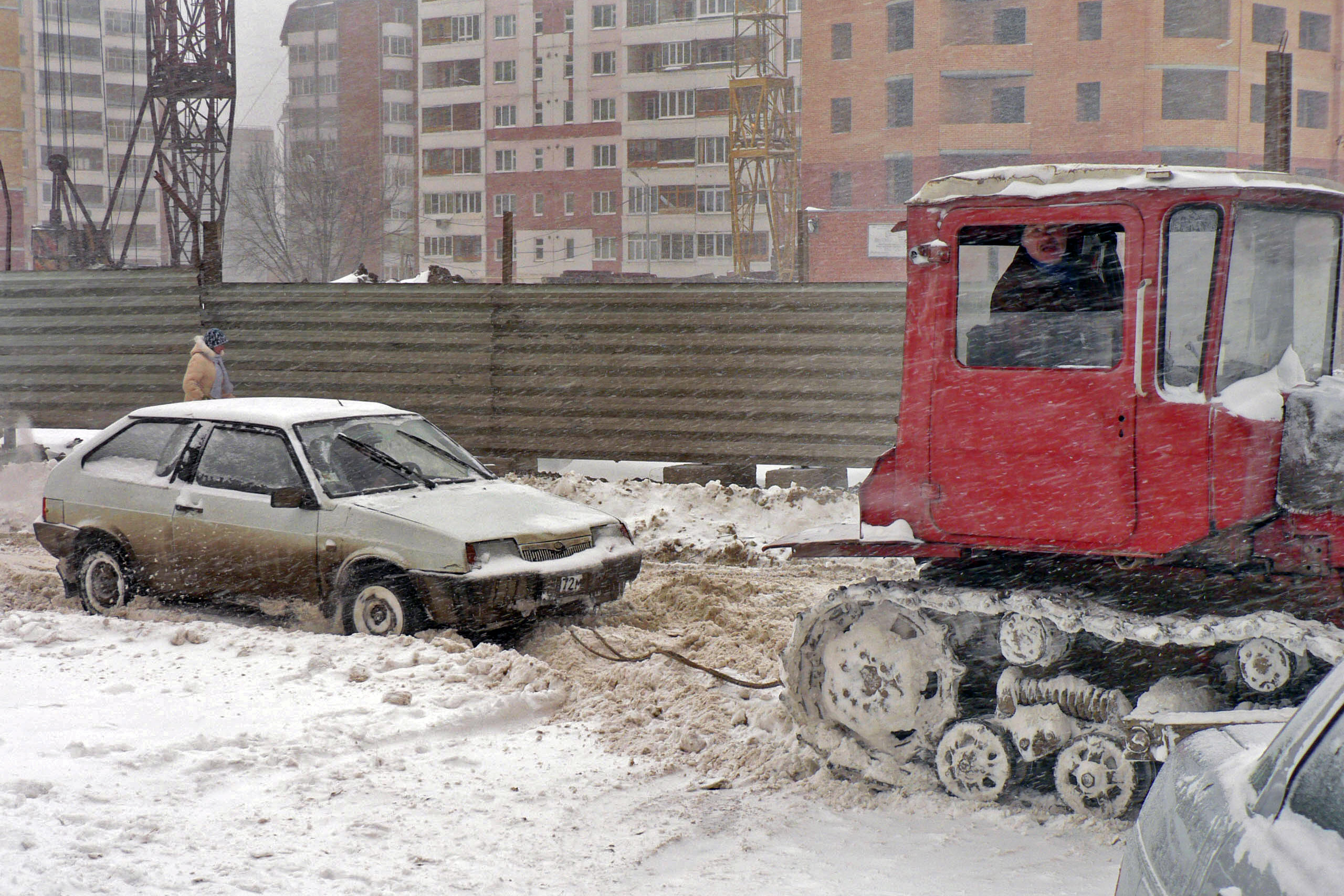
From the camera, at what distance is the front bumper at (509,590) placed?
7.19 meters

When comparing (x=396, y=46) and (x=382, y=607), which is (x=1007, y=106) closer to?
(x=382, y=607)

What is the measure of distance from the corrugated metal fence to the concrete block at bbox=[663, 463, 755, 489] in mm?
141

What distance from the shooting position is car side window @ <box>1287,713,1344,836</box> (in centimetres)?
212

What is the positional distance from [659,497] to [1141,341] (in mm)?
7519

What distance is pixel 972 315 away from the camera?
5.07m

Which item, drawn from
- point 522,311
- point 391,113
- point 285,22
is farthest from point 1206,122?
point 285,22

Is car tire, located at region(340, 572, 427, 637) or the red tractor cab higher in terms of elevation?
the red tractor cab

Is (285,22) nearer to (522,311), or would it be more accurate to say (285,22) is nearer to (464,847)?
(522,311)

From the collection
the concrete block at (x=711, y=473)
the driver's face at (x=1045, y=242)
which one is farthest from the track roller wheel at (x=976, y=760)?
the concrete block at (x=711, y=473)

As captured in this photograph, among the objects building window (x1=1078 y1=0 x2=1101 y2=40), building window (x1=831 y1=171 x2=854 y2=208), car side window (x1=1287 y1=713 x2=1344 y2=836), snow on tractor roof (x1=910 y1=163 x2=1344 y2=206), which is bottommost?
car side window (x1=1287 y1=713 x2=1344 y2=836)

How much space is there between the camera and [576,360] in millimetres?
13172

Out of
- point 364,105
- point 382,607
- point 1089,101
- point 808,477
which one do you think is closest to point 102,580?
point 382,607

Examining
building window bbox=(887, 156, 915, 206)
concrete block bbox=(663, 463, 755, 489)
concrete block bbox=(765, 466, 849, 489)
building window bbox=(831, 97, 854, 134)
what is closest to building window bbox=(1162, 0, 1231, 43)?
building window bbox=(887, 156, 915, 206)

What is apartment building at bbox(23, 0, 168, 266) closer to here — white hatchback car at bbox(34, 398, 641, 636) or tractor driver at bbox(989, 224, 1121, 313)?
white hatchback car at bbox(34, 398, 641, 636)
